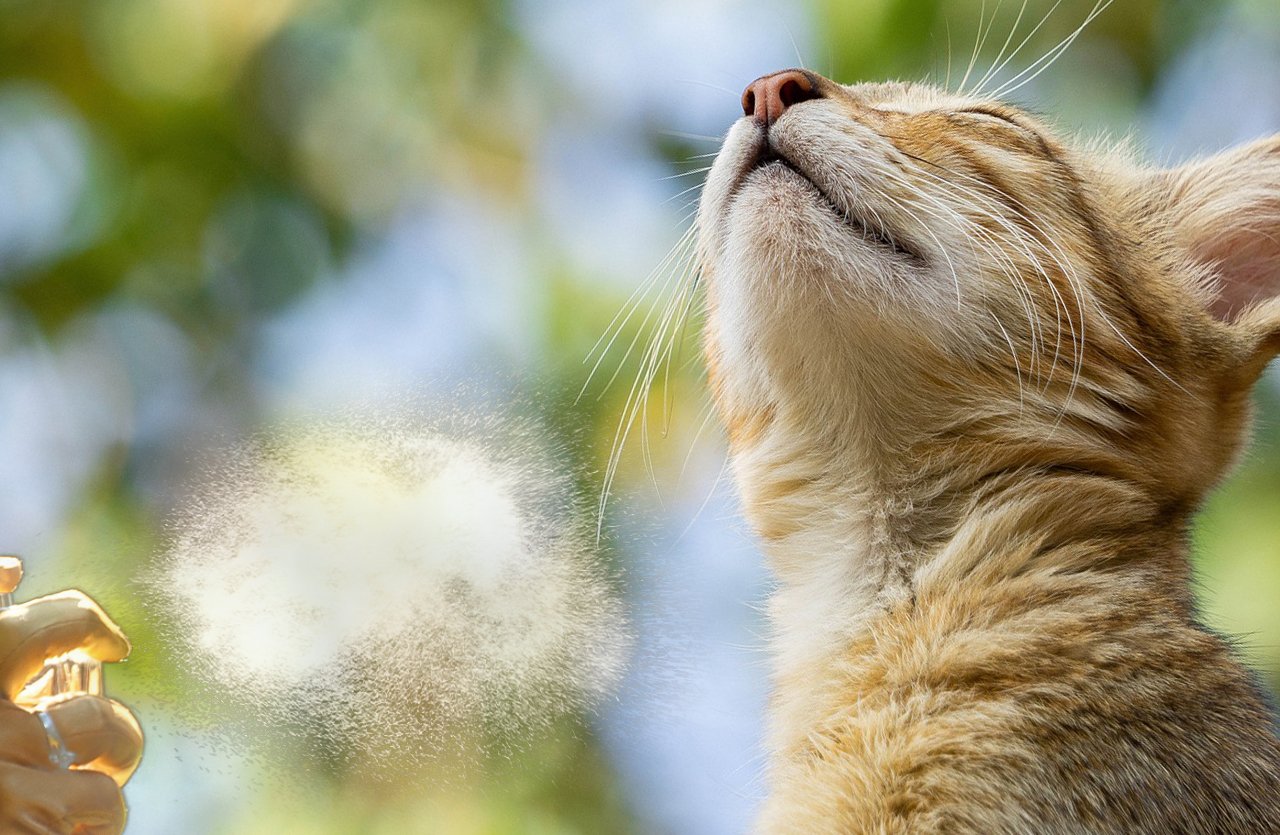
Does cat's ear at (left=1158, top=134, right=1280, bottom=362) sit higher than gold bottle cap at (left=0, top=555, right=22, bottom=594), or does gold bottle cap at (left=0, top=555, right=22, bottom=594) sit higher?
cat's ear at (left=1158, top=134, right=1280, bottom=362)

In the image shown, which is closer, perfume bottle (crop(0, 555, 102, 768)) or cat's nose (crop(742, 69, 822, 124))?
perfume bottle (crop(0, 555, 102, 768))

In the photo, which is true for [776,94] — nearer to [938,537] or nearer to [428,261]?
[938,537]

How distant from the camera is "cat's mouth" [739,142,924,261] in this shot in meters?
0.70

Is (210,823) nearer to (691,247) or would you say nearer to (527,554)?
(527,554)

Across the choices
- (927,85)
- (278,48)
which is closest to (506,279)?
(278,48)

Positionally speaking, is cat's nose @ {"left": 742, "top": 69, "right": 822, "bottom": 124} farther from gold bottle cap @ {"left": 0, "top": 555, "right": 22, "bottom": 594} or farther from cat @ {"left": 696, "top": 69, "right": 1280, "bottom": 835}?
gold bottle cap @ {"left": 0, "top": 555, "right": 22, "bottom": 594}

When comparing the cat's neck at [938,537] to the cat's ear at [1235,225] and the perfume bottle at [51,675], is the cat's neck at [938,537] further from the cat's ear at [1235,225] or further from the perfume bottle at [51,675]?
the perfume bottle at [51,675]

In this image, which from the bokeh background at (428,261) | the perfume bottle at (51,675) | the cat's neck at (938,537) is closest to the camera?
the perfume bottle at (51,675)

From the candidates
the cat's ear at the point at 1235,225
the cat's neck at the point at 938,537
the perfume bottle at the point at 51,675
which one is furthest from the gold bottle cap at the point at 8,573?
the cat's ear at the point at 1235,225

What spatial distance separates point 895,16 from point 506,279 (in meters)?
0.50

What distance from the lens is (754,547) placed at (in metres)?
0.85

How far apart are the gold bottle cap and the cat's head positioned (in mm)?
451

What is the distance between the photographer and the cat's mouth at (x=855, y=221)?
27.4 inches

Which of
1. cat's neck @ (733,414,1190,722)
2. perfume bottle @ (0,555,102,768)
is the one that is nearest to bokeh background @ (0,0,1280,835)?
cat's neck @ (733,414,1190,722)
